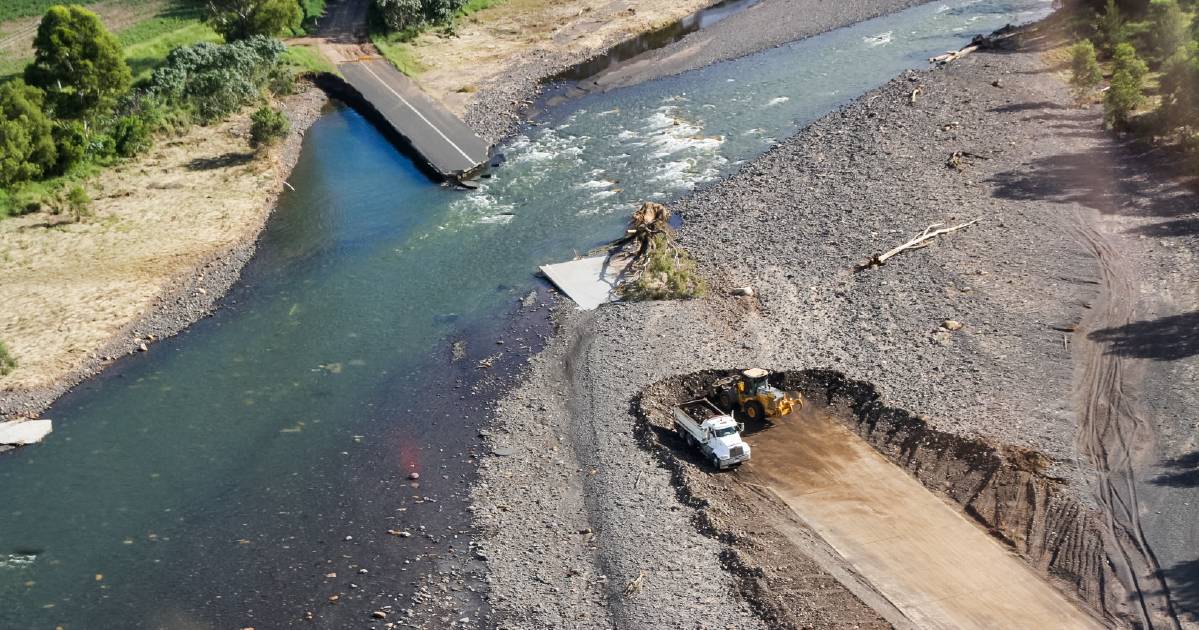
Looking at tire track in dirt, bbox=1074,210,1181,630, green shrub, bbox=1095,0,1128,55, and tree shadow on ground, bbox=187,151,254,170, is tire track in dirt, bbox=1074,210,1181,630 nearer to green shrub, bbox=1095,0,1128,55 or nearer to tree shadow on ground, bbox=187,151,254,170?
green shrub, bbox=1095,0,1128,55

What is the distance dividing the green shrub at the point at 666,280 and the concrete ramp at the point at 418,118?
1713cm

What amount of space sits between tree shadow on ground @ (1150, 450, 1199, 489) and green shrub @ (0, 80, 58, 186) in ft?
171

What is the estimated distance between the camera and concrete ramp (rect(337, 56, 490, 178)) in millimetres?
61531

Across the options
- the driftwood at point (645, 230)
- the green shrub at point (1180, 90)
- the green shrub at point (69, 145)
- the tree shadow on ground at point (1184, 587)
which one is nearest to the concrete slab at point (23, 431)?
the green shrub at point (69, 145)

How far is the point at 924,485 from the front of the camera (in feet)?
109

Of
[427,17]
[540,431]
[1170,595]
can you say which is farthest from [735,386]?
[427,17]

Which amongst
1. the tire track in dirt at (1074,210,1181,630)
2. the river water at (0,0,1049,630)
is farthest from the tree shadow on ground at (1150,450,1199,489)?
the river water at (0,0,1049,630)

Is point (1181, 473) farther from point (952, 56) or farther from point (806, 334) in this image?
point (952, 56)

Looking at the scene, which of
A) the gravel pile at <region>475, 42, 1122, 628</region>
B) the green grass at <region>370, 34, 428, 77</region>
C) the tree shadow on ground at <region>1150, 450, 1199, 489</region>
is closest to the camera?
the gravel pile at <region>475, 42, 1122, 628</region>

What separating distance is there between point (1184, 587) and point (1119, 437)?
6532 mm

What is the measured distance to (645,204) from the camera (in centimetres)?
5184

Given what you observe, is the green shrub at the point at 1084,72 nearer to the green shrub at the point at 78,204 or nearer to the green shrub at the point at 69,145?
the green shrub at the point at 78,204

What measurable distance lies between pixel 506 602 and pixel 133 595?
453 inches

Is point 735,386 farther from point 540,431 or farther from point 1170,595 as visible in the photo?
point 1170,595
